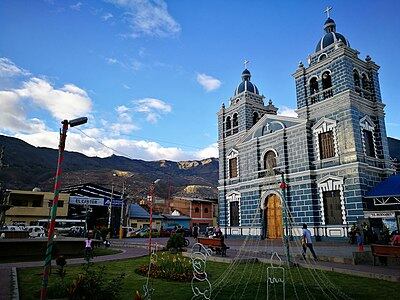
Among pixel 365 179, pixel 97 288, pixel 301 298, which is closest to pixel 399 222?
pixel 365 179

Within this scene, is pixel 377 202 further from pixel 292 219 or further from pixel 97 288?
pixel 97 288

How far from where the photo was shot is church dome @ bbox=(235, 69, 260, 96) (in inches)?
1298

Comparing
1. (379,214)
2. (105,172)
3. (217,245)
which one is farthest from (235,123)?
(105,172)

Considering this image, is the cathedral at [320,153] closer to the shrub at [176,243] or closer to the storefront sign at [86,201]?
the shrub at [176,243]

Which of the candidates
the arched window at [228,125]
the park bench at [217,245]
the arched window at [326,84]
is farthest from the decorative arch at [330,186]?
the arched window at [228,125]

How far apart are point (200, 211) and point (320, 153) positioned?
118 ft

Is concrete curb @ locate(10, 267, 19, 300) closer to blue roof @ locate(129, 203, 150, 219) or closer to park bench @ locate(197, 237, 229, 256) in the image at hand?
park bench @ locate(197, 237, 229, 256)

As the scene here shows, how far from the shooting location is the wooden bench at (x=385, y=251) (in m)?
12.1

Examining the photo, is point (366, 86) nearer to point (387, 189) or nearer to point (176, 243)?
point (387, 189)

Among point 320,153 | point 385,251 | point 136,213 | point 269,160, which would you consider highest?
point 269,160

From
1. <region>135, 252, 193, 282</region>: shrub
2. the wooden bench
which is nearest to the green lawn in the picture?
<region>135, 252, 193, 282</region>: shrub

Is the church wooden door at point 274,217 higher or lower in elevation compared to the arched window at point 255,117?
lower

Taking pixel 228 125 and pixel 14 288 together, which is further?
pixel 228 125

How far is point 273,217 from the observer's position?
87.2ft
